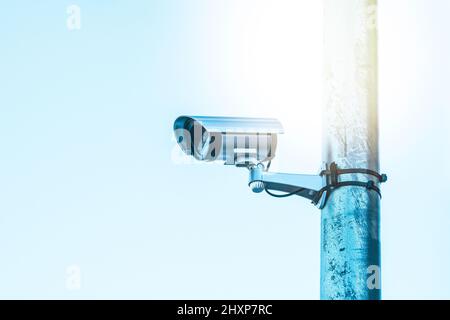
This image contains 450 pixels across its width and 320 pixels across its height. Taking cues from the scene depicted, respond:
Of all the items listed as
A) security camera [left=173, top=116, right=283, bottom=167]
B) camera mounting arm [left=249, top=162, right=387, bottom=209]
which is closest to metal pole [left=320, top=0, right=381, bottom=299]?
camera mounting arm [left=249, top=162, right=387, bottom=209]

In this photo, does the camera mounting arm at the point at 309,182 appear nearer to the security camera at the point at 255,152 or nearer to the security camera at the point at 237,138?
the security camera at the point at 255,152

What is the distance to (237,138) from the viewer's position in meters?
4.23

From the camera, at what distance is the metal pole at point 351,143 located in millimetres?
4125

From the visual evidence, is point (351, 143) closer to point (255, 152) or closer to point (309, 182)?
point (309, 182)

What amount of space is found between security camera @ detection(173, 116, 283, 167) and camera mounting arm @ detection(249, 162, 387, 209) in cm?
11

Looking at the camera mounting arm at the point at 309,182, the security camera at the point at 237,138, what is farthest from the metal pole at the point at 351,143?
the security camera at the point at 237,138

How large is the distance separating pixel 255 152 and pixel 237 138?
0.12m

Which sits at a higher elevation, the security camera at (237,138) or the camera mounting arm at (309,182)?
the security camera at (237,138)

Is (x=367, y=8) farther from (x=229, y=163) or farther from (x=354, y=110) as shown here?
(x=229, y=163)

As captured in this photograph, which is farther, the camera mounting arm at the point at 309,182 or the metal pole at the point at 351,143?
the camera mounting arm at the point at 309,182

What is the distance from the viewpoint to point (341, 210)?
4266 millimetres
